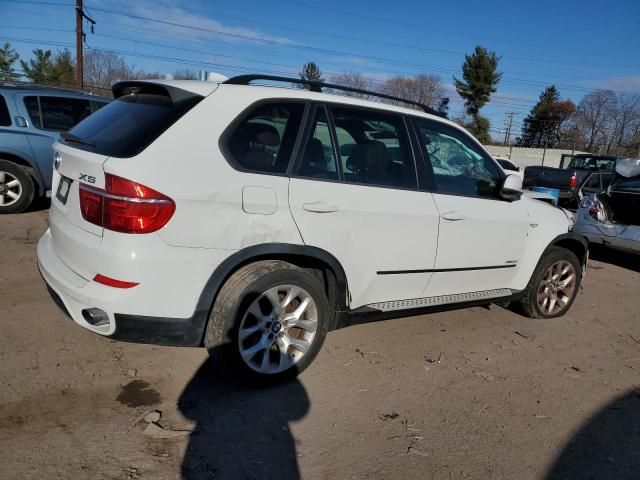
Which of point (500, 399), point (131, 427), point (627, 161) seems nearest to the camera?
point (131, 427)

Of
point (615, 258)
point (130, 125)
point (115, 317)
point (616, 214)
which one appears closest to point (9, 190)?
point (130, 125)

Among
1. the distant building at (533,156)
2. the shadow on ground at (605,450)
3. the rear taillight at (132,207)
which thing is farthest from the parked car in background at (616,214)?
the distant building at (533,156)

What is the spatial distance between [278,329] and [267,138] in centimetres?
118

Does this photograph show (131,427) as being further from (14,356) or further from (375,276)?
(375,276)

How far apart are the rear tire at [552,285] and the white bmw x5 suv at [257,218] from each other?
90 centimetres

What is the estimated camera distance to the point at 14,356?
311 cm

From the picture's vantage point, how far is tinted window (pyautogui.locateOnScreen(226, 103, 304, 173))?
273cm

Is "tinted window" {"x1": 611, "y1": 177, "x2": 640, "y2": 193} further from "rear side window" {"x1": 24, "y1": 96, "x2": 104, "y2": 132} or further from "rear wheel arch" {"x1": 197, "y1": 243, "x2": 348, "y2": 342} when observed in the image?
"rear side window" {"x1": 24, "y1": 96, "x2": 104, "y2": 132}

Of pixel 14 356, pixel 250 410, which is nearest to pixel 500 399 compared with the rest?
pixel 250 410

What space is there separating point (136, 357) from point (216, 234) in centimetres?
129

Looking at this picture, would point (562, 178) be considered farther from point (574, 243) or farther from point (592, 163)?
point (574, 243)

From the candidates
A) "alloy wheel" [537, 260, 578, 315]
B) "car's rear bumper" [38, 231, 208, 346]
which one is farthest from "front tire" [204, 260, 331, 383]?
"alloy wheel" [537, 260, 578, 315]

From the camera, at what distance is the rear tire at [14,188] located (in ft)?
22.1

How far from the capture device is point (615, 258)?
835cm
